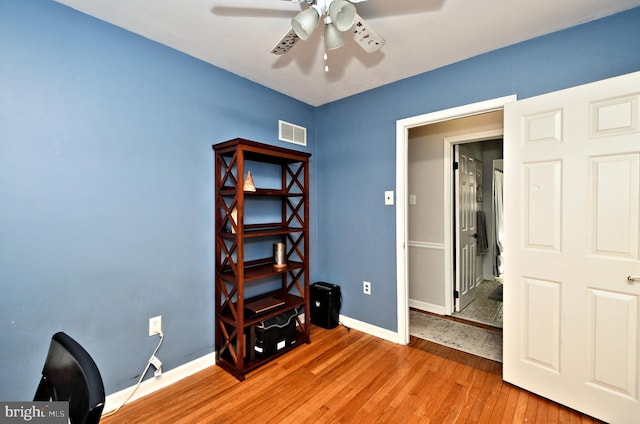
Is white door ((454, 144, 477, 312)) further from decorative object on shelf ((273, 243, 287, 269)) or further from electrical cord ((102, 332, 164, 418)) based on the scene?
electrical cord ((102, 332, 164, 418))

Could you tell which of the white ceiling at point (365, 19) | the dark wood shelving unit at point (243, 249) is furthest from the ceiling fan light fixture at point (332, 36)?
the dark wood shelving unit at point (243, 249)

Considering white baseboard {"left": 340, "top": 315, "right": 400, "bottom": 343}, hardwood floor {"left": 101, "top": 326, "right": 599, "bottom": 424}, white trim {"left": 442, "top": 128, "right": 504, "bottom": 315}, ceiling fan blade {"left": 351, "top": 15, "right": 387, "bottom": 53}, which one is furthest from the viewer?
white trim {"left": 442, "top": 128, "right": 504, "bottom": 315}

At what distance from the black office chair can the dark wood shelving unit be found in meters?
1.24

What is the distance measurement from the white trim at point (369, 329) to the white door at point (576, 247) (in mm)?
939

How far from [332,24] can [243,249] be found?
5.27 feet

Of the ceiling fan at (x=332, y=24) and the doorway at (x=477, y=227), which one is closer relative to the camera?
the ceiling fan at (x=332, y=24)

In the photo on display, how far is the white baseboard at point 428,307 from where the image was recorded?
334 centimetres

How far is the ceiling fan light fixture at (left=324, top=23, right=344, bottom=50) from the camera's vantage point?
149 centimetres

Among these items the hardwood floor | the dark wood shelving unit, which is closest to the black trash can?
the dark wood shelving unit

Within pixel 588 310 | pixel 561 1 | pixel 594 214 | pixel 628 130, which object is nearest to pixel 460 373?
pixel 588 310

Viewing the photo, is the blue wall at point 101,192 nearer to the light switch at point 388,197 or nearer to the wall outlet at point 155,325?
the wall outlet at point 155,325

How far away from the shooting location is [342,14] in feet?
4.26

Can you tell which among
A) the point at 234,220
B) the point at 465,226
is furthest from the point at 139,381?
the point at 465,226

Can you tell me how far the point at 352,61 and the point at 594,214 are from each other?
1947 mm
